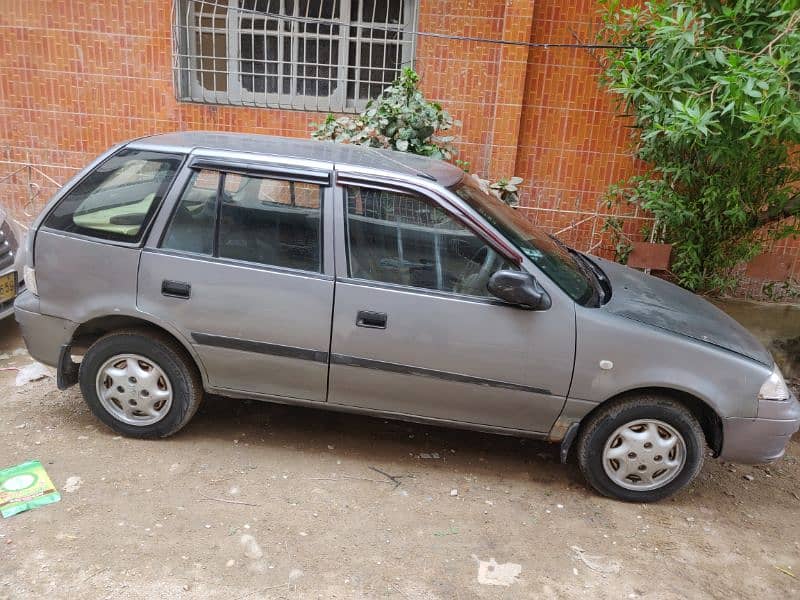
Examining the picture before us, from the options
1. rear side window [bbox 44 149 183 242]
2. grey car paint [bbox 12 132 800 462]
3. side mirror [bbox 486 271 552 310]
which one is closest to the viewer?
side mirror [bbox 486 271 552 310]

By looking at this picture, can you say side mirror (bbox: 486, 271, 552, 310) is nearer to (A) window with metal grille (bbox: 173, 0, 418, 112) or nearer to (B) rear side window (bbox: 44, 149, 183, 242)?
(B) rear side window (bbox: 44, 149, 183, 242)

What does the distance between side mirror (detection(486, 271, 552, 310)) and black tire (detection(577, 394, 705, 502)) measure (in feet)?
2.58

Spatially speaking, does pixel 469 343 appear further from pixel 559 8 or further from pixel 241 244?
pixel 559 8

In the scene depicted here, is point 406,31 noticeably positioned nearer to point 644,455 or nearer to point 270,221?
point 270,221

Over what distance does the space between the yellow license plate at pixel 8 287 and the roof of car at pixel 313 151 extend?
2060mm

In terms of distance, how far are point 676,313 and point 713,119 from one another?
1.55 metres

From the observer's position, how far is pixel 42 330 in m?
3.99

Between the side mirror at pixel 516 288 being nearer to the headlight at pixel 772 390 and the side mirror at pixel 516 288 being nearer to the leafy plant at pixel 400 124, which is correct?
the headlight at pixel 772 390

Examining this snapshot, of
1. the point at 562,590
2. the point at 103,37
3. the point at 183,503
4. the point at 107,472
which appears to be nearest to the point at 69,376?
the point at 107,472

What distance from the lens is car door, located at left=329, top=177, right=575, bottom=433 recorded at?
11.9 ft

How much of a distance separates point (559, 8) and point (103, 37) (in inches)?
187

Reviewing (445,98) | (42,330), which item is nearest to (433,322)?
(42,330)

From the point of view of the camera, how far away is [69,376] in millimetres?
4086

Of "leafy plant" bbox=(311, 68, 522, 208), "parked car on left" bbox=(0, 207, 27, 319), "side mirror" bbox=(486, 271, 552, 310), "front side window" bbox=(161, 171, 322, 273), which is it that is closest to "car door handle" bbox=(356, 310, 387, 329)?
"front side window" bbox=(161, 171, 322, 273)
